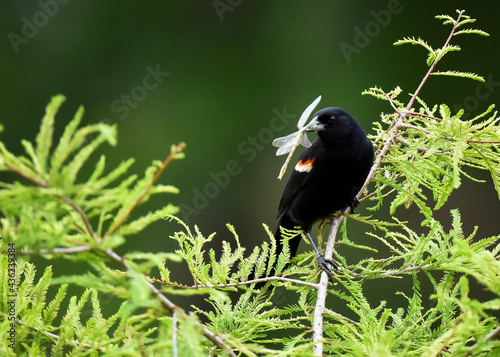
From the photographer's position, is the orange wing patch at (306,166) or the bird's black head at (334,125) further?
the orange wing patch at (306,166)

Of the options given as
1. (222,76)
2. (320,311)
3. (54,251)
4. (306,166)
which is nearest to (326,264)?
(320,311)

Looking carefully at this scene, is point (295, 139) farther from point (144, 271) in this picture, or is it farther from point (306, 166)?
point (144, 271)

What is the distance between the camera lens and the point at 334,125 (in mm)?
2221

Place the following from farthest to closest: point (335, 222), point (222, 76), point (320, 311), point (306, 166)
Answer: point (222, 76) < point (306, 166) < point (335, 222) < point (320, 311)

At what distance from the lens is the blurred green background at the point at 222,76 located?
6652mm

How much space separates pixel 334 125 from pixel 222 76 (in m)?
5.27

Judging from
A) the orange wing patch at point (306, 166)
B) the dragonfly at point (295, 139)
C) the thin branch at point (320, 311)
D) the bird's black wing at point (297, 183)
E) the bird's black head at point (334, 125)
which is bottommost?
the thin branch at point (320, 311)

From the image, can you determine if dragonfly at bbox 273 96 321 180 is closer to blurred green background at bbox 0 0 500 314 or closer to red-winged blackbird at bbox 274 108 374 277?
red-winged blackbird at bbox 274 108 374 277

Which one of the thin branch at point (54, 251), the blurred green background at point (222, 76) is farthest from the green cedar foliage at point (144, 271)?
the blurred green background at point (222, 76)

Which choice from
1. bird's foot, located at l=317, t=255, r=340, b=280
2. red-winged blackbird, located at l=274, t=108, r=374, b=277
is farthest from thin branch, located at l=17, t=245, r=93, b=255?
red-winged blackbird, located at l=274, t=108, r=374, b=277

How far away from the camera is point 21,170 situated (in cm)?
70

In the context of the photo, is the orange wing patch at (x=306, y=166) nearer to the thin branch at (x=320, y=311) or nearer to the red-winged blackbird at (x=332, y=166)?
the red-winged blackbird at (x=332, y=166)

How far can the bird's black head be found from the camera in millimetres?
2199

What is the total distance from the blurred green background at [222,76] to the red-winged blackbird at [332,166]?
3955 millimetres
